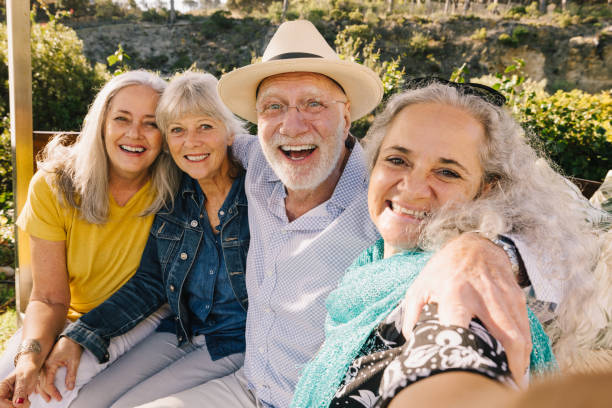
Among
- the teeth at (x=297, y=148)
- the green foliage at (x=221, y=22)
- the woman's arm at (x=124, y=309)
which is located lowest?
the woman's arm at (x=124, y=309)

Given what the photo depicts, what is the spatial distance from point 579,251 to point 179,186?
6.94 ft

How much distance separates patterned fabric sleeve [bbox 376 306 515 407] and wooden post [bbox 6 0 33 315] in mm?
2810

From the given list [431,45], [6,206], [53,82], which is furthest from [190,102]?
[431,45]

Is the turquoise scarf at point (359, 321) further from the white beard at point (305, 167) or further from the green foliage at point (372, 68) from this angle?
the green foliage at point (372, 68)

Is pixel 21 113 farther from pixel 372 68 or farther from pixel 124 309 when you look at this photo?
pixel 372 68

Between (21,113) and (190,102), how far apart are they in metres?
1.22

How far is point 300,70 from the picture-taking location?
2.20 m

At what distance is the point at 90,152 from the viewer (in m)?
2.37

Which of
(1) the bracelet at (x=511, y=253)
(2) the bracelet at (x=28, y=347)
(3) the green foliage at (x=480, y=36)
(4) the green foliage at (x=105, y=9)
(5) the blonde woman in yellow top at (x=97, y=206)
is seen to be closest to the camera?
(1) the bracelet at (x=511, y=253)

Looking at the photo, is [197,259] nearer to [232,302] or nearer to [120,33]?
[232,302]

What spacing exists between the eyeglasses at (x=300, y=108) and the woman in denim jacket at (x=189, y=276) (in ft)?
1.08

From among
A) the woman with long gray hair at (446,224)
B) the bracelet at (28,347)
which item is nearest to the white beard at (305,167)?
the woman with long gray hair at (446,224)

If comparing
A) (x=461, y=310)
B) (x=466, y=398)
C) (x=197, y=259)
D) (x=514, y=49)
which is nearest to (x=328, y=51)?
(x=197, y=259)

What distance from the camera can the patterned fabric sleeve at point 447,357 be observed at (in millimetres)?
707
